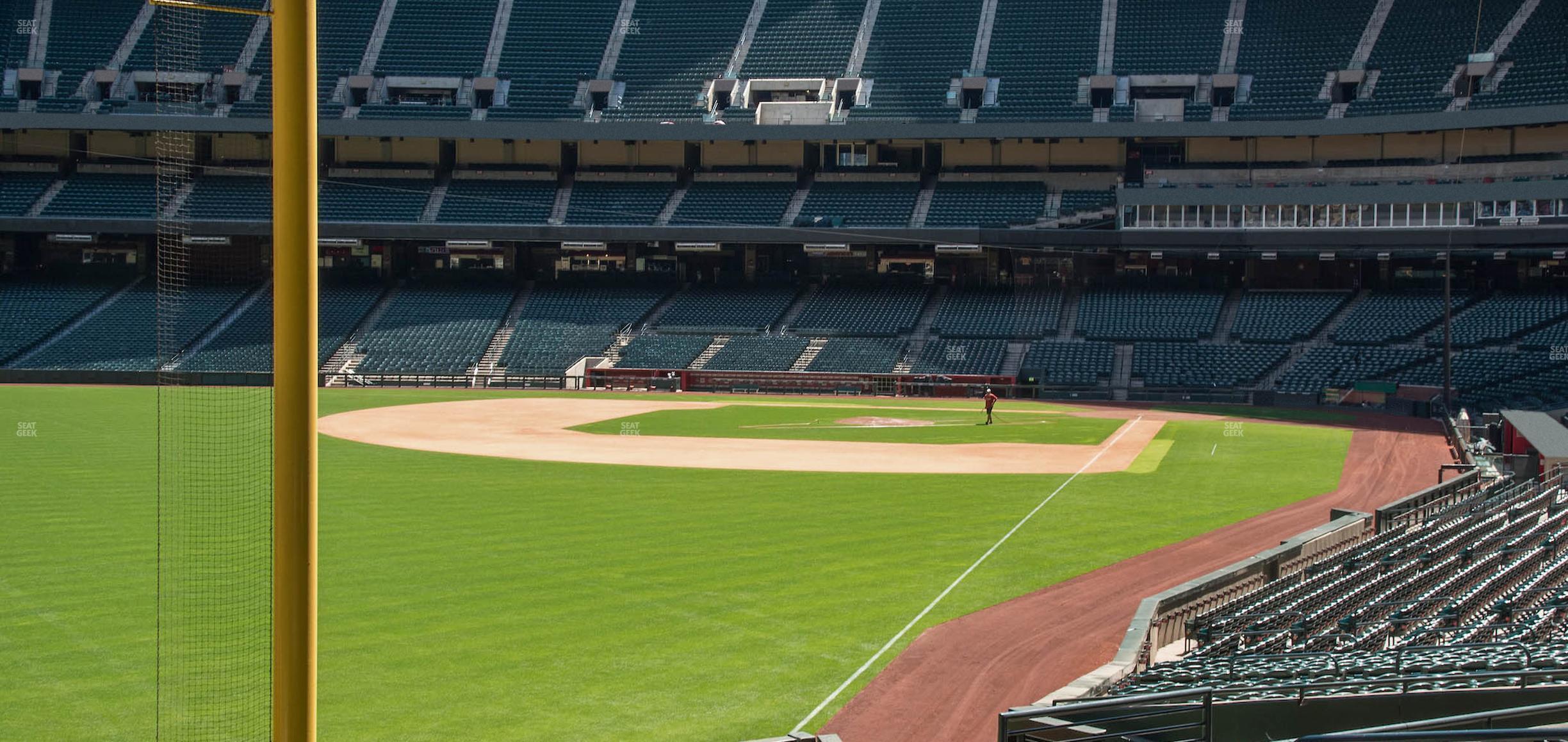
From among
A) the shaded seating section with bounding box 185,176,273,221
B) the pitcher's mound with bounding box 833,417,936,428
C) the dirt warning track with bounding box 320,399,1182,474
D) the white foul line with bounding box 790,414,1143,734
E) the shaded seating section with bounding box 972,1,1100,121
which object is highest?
the shaded seating section with bounding box 972,1,1100,121

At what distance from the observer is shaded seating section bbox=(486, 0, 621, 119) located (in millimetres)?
73438

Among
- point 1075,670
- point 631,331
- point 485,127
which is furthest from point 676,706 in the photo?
point 485,127

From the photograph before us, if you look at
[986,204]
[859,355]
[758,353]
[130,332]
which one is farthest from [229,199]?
[986,204]

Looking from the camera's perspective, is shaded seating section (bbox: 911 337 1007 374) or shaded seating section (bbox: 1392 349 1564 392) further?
shaded seating section (bbox: 911 337 1007 374)

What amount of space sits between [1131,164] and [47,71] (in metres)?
62.0

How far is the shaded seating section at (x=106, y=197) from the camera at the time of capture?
232ft

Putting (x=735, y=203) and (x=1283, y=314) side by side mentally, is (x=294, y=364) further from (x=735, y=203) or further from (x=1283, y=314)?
(x=735, y=203)

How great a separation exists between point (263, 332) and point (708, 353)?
22679 millimetres

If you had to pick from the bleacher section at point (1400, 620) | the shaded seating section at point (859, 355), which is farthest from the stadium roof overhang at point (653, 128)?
the bleacher section at point (1400, 620)

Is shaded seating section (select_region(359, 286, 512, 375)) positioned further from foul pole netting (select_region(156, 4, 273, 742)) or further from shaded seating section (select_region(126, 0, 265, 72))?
shaded seating section (select_region(126, 0, 265, 72))

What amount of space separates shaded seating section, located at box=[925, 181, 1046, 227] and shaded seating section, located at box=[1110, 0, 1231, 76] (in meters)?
7.60

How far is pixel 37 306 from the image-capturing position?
228ft

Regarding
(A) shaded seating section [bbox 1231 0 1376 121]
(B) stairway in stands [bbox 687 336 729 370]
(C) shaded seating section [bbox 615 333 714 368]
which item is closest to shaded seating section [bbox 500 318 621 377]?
(C) shaded seating section [bbox 615 333 714 368]

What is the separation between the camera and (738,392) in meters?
62.0
